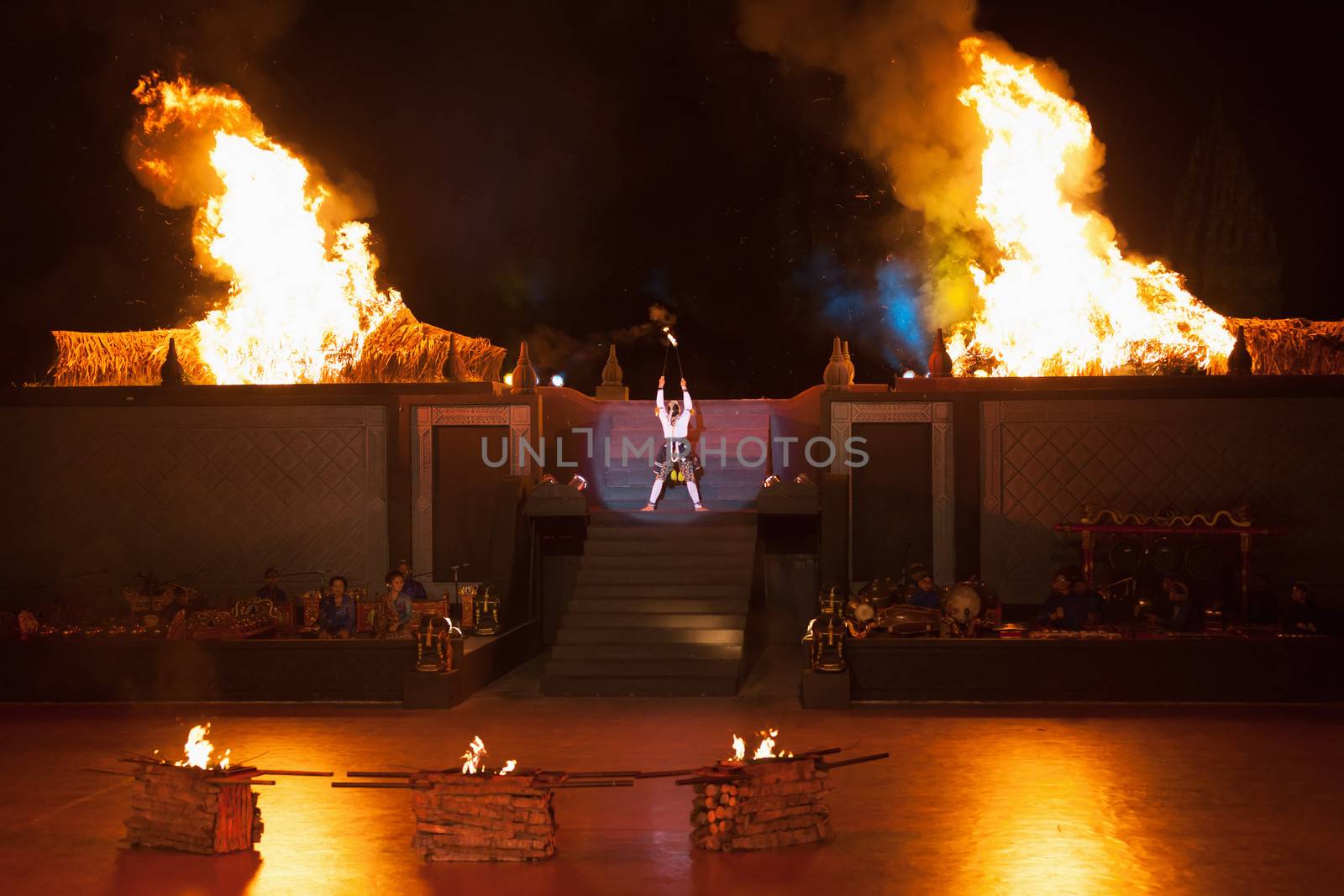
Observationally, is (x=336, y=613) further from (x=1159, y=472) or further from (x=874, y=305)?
(x=874, y=305)

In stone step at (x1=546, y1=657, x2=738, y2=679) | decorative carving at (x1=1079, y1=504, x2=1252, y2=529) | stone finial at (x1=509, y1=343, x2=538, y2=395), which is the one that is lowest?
stone step at (x1=546, y1=657, x2=738, y2=679)

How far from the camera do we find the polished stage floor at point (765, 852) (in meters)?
7.97

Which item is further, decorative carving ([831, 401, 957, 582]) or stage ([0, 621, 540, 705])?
decorative carving ([831, 401, 957, 582])

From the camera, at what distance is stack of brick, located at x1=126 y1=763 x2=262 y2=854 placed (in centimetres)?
845

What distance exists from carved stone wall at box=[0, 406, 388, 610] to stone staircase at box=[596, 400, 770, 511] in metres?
3.78

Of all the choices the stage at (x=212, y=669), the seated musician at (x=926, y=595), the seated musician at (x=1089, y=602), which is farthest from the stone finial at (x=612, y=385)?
the seated musician at (x=1089, y=602)

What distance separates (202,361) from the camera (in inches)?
760

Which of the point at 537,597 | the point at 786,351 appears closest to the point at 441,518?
the point at 537,597

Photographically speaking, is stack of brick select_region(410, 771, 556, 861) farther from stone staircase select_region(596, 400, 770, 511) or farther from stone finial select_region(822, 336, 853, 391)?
stone finial select_region(822, 336, 853, 391)

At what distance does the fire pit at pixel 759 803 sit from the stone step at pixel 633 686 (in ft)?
19.6

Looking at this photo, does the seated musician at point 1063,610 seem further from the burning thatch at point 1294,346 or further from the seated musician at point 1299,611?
the burning thatch at point 1294,346

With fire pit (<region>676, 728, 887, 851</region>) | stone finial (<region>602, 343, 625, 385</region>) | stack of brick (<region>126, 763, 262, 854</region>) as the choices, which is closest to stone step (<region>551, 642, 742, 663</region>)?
fire pit (<region>676, 728, 887, 851</region>)

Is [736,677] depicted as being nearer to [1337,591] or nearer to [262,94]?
[1337,591]

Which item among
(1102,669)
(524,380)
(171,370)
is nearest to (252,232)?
(171,370)
